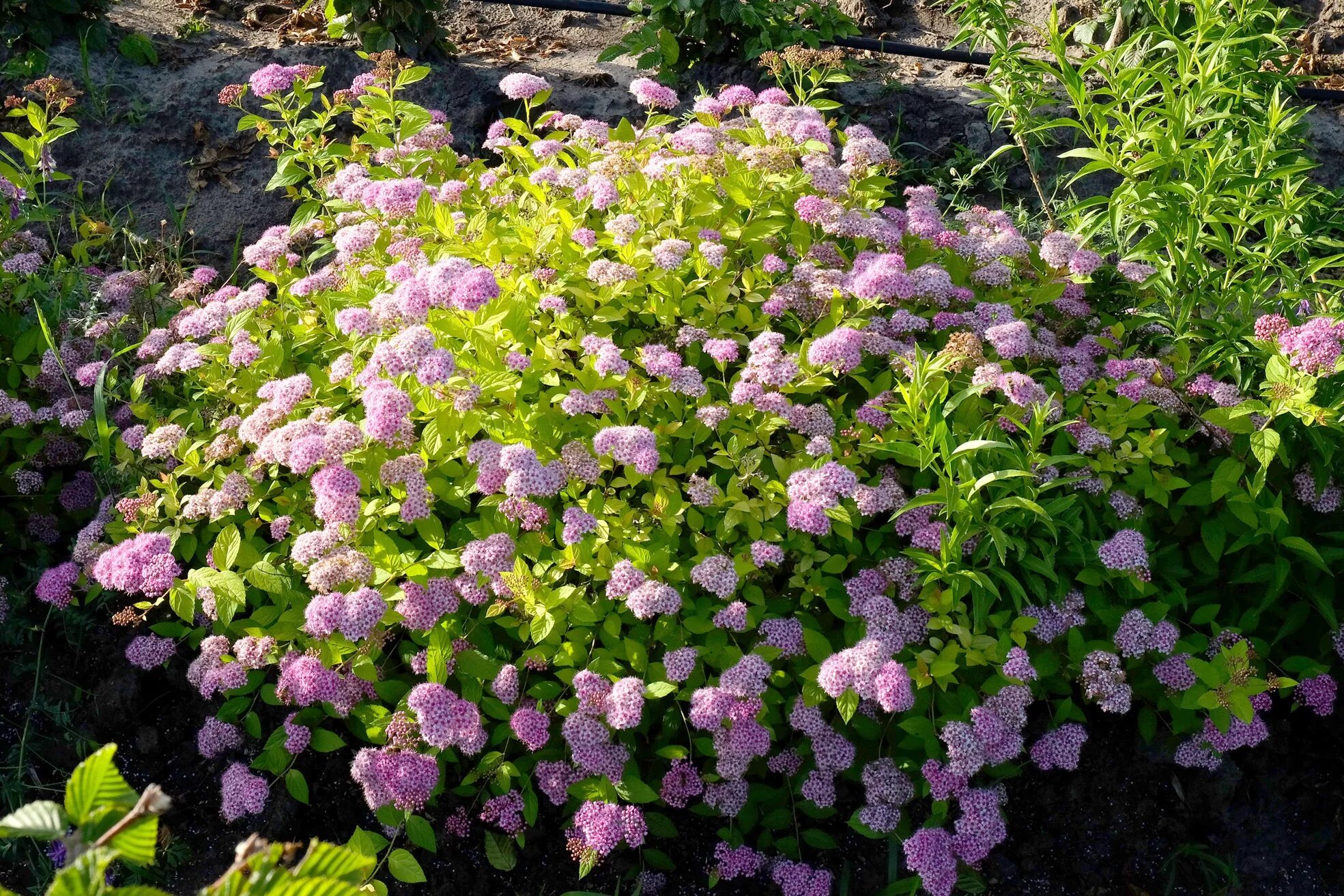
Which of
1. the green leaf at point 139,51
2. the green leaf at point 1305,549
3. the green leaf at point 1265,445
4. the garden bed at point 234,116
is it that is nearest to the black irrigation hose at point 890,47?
the garden bed at point 234,116

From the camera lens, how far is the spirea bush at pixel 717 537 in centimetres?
209

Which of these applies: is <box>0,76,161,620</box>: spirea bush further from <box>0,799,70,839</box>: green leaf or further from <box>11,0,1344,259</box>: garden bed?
<box>0,799,70,839</box>: green leaf

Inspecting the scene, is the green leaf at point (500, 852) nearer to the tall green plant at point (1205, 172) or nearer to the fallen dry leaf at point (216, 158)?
the tall green plant at point (1205, 172)

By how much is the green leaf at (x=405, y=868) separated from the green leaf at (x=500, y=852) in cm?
22

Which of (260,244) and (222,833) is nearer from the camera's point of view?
(222,833)

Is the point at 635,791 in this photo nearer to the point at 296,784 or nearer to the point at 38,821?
the point at 296,784

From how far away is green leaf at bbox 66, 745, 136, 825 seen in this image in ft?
3.30

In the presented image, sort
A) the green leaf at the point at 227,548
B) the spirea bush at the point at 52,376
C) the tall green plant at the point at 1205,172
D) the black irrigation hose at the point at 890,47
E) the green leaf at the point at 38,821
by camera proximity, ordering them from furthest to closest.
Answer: the black irrigation hose at the point at 890,47, the spirea bush at the point at 52,376, the tall green plant at the point at 1205,172, the green leaf at the point at 227,548, the green leaf at the point at 38,821

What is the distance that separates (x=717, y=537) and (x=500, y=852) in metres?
0.82

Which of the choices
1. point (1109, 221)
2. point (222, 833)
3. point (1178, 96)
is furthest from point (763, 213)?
point (222, 833)

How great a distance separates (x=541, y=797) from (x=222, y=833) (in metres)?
0.74

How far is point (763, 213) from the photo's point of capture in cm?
276

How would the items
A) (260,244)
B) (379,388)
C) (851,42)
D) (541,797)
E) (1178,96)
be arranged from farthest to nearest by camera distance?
1. (851,42)
2. (260,244)
3. (1178,96)
4. (541,797)
5. (379,388)

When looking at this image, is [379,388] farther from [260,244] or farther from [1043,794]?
[1043,794]
